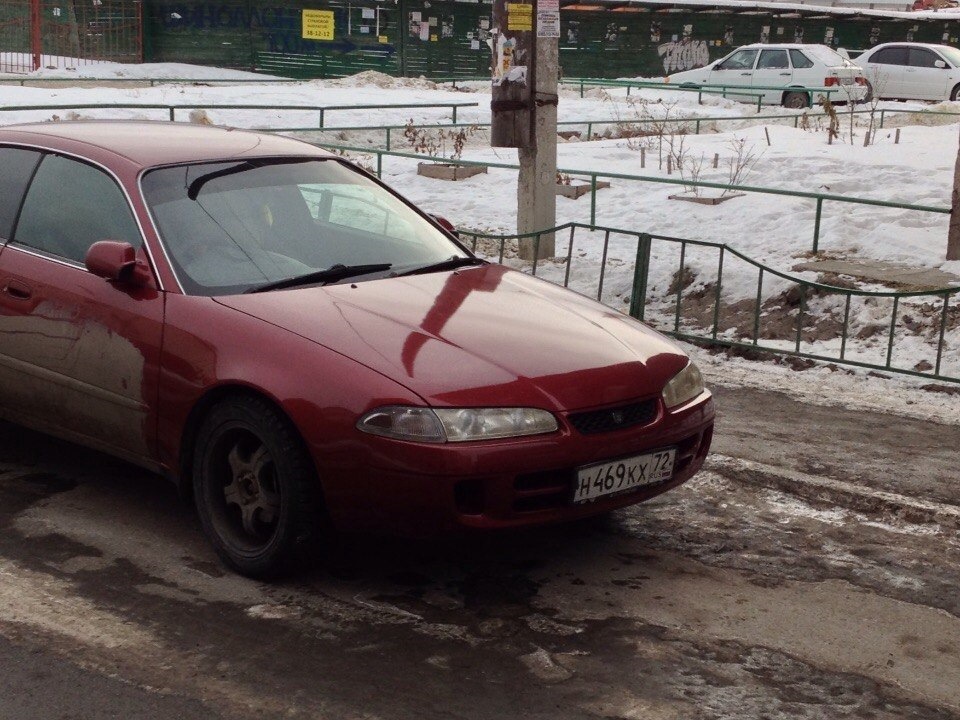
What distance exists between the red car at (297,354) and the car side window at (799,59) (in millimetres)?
24857

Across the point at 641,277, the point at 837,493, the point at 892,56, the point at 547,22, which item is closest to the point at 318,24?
the point at 892,56

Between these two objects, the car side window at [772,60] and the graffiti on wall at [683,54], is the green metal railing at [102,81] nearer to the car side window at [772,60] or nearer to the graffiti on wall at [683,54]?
the car side window at [772,60]

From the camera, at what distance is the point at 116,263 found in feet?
14.8

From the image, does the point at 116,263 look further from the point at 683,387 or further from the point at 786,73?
the point at 786,73

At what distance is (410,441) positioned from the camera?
153 inches

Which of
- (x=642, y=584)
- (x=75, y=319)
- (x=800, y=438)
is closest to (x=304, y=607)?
(x=642, y=584)

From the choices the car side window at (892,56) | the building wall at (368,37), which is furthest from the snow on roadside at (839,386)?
the building wall at (368,37)

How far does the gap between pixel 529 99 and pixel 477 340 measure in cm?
642

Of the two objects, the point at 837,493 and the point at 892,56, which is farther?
the point at 892,56

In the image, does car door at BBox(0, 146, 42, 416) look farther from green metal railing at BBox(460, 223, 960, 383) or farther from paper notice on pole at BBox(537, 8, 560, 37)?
paper notice on pole at BBox(537, 8, 560, 37)

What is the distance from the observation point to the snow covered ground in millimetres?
8703

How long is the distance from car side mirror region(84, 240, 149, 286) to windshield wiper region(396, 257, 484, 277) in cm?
96

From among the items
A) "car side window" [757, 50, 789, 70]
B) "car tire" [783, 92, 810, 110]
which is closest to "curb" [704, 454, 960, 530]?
"car tire" [783, 92, 810, 110]

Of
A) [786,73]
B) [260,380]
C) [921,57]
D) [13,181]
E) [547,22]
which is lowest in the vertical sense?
[260,380]
